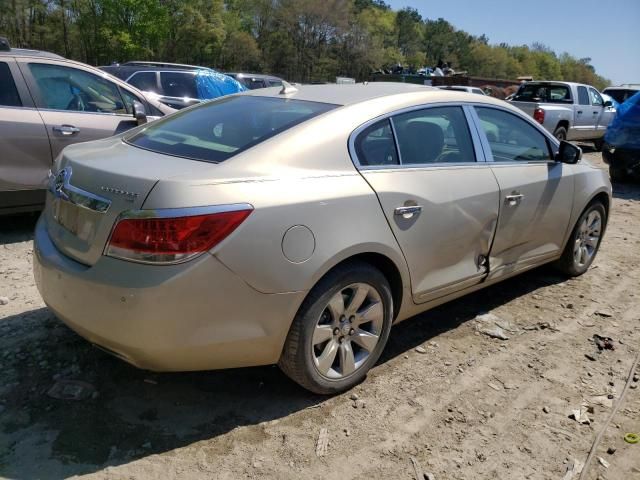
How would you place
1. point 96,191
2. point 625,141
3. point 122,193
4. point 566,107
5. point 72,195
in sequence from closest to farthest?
point 122,193, point 96,191, point 72,195, point 625,141, point 566,107

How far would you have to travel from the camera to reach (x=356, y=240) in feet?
9.20

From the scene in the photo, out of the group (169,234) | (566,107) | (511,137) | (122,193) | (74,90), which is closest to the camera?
(169,234)

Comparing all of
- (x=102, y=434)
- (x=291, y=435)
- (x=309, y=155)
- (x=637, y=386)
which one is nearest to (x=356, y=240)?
(x=309, y=155)

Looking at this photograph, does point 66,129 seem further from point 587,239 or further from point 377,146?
point 587,239

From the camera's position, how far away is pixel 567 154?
4371 mm

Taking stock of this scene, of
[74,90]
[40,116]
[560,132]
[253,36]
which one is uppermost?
[253,36]

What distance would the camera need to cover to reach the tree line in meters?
53.2

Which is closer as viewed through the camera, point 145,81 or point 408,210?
point 408,210

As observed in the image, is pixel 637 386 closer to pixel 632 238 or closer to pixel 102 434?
pixel 102 434

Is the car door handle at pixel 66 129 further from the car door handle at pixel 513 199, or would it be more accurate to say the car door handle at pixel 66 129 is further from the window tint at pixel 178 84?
the window tint at pixel 178 84

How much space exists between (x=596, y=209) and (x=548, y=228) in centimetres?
98

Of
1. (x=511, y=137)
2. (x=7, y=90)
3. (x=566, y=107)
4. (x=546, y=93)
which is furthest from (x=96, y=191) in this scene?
(x=546, y=93)

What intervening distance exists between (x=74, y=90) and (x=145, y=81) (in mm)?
5019

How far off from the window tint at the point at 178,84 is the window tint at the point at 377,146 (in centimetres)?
792
